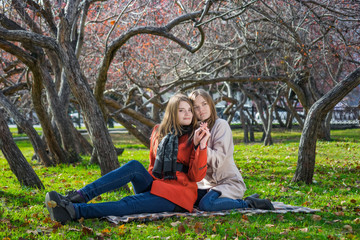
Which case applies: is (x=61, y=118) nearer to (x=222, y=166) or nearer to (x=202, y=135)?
(x=222, y=166)

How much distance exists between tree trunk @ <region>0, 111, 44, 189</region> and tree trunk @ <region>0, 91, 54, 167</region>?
1.84m

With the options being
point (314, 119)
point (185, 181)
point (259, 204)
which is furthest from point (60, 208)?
point (314, 119)

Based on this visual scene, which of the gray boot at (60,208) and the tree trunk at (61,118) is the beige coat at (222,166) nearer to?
the gray boot at (60,208)

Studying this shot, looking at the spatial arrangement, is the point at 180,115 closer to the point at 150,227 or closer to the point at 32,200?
the point at 150,227

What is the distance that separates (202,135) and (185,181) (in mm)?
559

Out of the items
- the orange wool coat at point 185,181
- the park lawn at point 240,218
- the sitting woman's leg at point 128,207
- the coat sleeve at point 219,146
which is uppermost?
the coat sleeve at point 219,146

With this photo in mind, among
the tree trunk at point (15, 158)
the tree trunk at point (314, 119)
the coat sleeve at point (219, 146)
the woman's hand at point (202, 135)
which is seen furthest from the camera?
the tree trunk at point (314, 119)

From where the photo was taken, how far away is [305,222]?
174 inches

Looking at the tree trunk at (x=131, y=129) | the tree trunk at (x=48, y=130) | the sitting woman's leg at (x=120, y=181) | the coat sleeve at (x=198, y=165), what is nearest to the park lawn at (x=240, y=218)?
the sitting woman's leg at (x=120, y=181)

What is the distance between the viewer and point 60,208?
13.7 ft

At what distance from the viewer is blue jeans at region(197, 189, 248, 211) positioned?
4711 mm

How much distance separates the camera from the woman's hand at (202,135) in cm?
439

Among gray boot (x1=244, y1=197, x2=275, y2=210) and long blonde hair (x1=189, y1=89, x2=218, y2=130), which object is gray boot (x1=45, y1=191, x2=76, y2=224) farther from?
gray boot (x1=244, y1=197, x2=275, y2=210)

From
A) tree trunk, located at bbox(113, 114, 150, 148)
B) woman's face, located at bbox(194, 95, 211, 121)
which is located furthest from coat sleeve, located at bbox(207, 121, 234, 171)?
tree trunk, located at bbox(113, 114, 150, 148)
